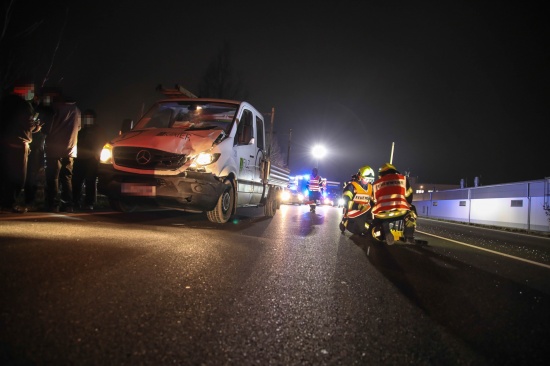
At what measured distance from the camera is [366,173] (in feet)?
25.0

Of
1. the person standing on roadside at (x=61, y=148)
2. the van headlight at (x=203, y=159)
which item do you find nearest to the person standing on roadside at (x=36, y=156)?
the person standing on roadside at (x=61, y=148)

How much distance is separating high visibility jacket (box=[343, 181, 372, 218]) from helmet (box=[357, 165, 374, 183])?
13.7 inches

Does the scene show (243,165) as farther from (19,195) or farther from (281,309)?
(281,309)

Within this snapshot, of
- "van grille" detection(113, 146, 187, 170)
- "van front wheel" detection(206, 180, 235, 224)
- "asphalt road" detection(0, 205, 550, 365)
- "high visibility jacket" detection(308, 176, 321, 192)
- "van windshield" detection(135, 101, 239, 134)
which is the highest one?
"van windshield" detection(135, 101, 239, 134)

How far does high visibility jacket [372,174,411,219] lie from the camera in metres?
5.96

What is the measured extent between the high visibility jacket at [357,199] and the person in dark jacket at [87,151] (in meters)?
5.58

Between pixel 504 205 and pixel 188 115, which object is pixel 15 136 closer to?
pixel 188 115

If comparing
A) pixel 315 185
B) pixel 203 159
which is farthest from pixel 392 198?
pixel 315 185

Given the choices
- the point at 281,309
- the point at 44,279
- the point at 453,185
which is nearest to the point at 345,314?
the point at 281,309

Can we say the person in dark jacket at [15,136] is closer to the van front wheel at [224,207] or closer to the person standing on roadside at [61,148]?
the person standing on roadside at [61,148]

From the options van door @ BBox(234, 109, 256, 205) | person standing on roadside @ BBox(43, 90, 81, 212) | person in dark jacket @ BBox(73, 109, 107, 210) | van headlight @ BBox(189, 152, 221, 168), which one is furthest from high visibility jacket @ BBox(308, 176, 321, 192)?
person standing on roadside @ BBox(43, 90, 81, 212)

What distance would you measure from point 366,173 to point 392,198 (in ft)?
5.51

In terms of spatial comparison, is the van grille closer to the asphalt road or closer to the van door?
the van door

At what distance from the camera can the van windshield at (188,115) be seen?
747 cm
